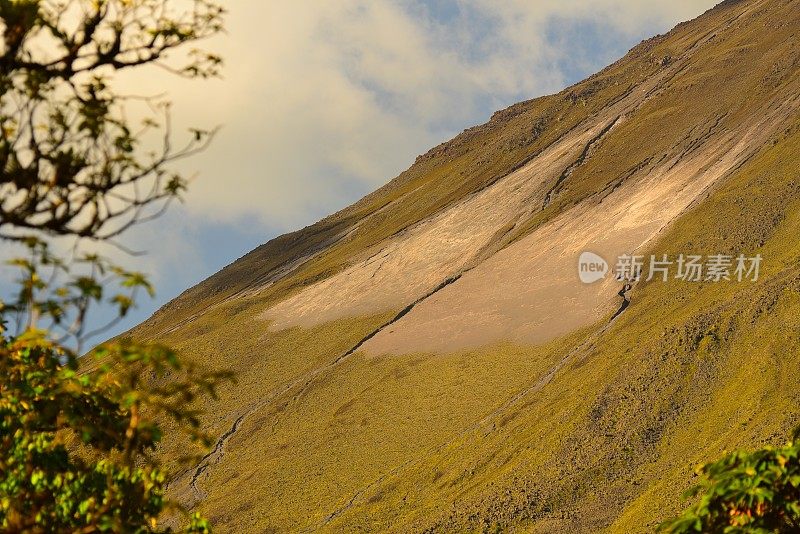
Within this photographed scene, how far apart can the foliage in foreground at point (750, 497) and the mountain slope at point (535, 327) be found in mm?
40537

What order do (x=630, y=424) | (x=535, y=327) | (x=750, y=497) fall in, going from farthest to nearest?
(x=535, y=327), (x=630, y=424), (x=750, y=497)

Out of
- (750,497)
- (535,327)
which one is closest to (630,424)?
(535,327)

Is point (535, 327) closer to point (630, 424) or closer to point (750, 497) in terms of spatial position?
point (630, 424)

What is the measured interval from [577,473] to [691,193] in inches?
2056

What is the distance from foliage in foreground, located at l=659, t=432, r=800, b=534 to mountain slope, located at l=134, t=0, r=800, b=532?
4054cm

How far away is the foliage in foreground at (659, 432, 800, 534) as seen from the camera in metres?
10.7

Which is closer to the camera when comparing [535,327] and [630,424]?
[630,424]

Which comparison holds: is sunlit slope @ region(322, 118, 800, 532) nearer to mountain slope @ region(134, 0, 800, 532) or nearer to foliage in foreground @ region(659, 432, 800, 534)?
mountain slope @ region(134, 0, 800, 532)

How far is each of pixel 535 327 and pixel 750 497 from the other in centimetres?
8194

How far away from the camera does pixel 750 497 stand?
10.7 m

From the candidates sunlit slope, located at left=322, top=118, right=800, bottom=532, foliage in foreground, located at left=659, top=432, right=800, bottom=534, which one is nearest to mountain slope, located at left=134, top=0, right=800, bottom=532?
sunlit slope, located at left=322, top=118, right=800, bottom=532

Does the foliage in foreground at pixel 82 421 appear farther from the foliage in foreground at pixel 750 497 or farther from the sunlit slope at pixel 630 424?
the sunlit slope at pixel 630 424

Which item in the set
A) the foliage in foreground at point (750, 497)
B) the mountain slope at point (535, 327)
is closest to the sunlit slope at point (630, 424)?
the mountain slope at point (535, 327)

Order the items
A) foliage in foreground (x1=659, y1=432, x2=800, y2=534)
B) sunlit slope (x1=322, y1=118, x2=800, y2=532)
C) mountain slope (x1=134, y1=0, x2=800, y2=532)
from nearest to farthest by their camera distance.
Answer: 1. foliage in foreground (x1=659, y1=432, x2=800, y2=534)
2. sunlit slope (x1=322, y1=118, x2=800, y2=532)
3. mountain slope (x1=134, y1=0, x2=800, y2=532)
